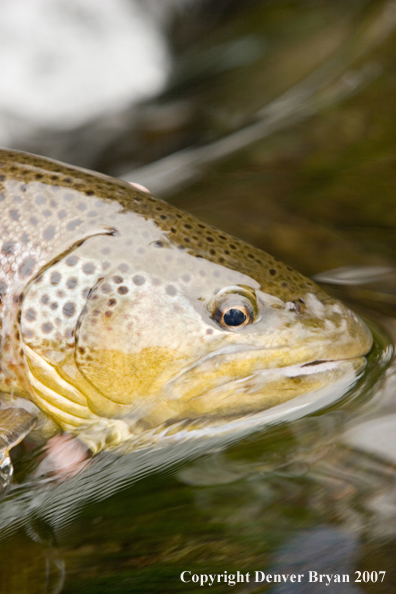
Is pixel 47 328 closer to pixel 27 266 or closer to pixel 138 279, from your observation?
pixel 27 266

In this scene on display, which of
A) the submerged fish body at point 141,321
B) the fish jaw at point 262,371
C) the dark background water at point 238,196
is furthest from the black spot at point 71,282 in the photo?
the dark background water at point 238,196

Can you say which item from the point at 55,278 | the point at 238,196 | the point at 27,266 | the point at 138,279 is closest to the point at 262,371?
the point at 138,279

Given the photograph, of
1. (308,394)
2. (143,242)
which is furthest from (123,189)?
(308,394)

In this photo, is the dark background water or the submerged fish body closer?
the dark background water

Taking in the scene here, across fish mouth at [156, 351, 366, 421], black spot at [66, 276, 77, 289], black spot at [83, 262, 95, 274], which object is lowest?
fish mouth at [156, 351, 366, 421]

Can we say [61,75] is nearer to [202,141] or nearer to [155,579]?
[202,141]

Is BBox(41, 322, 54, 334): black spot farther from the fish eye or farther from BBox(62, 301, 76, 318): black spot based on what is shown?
the fish eye

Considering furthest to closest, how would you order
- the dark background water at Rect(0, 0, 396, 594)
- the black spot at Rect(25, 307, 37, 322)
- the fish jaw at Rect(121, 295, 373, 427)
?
the black spot at Rect(25, 307, 37, 322) → the fish jaw at Rect(121, 295, 373, 427) → the dark background water at Rect(0, 0, 396, 594)

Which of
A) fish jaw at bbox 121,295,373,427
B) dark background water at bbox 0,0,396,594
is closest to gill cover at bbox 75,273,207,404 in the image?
fish jaw at bbox 121,295,373,427
